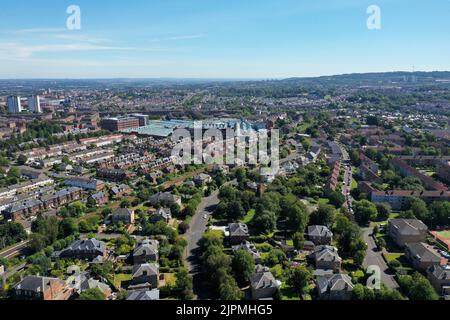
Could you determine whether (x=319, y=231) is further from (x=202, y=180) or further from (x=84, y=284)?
(x=202, y=180)

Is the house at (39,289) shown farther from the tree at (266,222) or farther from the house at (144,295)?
the tree at (266,222)

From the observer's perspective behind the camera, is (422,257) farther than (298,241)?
No

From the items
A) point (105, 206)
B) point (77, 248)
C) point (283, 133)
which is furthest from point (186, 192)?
point (283, 133)

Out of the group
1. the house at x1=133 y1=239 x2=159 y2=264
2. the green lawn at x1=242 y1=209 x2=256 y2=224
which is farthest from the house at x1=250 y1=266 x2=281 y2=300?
the green lawn at x1=242 y1=209 x2=256 y2=224

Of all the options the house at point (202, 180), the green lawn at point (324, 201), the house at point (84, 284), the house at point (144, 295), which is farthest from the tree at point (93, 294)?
the green lawn at point (324, 201)

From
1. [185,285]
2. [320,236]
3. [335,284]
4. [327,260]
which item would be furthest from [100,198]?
[335,284]

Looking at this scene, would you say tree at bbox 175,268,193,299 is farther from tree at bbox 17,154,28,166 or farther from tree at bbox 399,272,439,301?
tree at bbox 17,154,28,166

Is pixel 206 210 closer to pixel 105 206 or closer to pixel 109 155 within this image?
pixel 105 206
